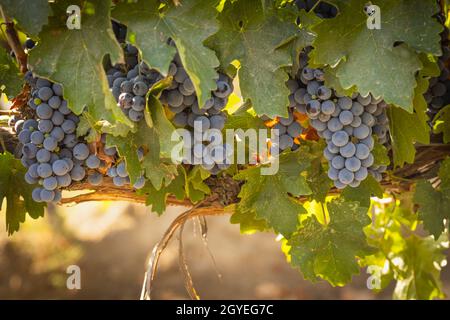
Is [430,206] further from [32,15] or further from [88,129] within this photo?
[32,15]

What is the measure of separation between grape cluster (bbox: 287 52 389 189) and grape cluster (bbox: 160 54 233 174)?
16 cm

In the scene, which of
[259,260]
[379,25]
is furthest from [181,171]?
[259,260]

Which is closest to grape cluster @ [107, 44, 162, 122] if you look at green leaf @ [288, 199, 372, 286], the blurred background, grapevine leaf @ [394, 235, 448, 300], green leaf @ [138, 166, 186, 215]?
green leaf @ [138, 166, 186, 215]

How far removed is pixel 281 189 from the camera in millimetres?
1344

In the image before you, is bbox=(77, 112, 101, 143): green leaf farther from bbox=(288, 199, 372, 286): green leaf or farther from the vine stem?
bbox=(288, 199, 372, 286): green leaf

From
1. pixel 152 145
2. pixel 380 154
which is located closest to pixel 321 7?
pixel 380 154

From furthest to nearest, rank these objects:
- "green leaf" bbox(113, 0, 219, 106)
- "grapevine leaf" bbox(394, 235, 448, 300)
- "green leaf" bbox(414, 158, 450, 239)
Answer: "grapevine leaf" bbox(394, 235, 448, 300)
"green leaf" bbox(414, 158, 450, 239)
"green leaf" bbox(113, 0, 219, 106)

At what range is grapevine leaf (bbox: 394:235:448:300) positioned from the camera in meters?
1.98

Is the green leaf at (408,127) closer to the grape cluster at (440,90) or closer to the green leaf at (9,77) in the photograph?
the grape cluster at (440,90)

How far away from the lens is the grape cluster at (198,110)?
1.15 metres

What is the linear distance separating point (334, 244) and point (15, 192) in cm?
68

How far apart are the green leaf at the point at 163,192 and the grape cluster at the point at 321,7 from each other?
418 mm

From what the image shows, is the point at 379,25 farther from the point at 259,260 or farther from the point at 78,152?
the point at 259,260
